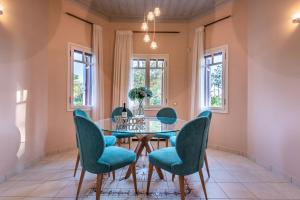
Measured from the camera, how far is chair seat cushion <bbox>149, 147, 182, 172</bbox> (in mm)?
2096

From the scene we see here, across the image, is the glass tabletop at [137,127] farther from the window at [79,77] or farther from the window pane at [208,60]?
the window pane at [208,60]

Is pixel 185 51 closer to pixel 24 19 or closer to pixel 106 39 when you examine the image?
pixel 106 39

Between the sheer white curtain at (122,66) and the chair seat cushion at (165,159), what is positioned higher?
the sheer white curtain at (122,66)

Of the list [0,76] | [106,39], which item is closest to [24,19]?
[0,76]

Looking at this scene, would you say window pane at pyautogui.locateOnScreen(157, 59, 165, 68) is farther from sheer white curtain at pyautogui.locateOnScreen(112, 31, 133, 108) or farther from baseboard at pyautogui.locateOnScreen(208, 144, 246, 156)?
baseboard at pyautogui.locateOnScreen(208, 144, 246, 156)

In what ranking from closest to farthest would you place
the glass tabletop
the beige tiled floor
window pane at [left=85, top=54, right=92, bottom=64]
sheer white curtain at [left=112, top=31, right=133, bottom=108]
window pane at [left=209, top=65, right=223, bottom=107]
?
the beige tiled floor, the glass tabletop, window pane at [left=209, top=65, right=223, bottom=107], window pane at [left=85, top=54, right=92, bottom=64], sheer white curtain at [left=112, top=31, right=133, bottom=108]

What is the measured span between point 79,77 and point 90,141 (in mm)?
2712

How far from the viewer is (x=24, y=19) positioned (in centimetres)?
300

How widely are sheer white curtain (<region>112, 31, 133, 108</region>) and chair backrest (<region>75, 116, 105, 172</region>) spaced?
9.12 feet

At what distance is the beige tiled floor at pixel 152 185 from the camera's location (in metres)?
2.31

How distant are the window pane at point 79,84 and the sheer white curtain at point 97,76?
221 millimetres

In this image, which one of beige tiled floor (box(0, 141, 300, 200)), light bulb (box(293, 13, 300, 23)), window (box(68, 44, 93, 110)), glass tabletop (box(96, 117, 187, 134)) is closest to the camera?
beige tiled floor (box(0, 141, 300, 200))

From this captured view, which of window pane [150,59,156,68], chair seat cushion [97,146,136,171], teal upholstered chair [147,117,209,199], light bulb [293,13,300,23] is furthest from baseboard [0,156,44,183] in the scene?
light bulb [293,13,300,23]

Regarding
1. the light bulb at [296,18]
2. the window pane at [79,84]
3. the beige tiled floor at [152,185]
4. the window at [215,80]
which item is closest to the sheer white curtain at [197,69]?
the window at [215,80]
